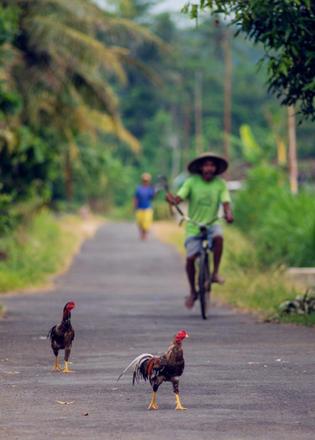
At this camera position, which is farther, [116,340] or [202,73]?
[202,73]

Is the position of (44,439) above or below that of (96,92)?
below

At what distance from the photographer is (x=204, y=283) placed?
16.0 metres

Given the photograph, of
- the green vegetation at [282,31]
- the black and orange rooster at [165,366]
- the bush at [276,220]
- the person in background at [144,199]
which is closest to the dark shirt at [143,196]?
the person in background at [144,199]

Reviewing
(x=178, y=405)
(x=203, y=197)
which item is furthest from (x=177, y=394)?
(x=203, y=197)

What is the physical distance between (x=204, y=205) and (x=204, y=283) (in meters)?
1.00

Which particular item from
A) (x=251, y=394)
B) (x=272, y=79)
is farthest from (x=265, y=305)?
(x=251, y=394)

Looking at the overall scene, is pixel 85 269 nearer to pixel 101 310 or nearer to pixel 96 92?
pixel 96 92

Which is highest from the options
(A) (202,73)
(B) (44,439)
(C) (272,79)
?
(A) (202,73)

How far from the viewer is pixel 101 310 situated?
17469 mm

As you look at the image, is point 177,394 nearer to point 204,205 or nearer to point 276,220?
point 204,205

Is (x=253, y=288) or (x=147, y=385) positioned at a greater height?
(x=253, y=288)

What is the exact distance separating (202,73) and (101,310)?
7280 cm

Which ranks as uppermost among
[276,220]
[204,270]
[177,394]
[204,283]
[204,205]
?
[204,205]

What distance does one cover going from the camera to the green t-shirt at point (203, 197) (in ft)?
53.4
